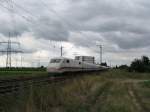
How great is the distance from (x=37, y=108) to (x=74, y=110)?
1.86 m

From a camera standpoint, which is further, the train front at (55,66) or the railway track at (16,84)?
the train front at (55,66)

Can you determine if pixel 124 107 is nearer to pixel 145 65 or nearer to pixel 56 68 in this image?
pixel 56 68

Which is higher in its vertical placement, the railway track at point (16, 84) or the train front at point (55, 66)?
the train front at point (55, 66)

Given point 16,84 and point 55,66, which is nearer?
point 16,84

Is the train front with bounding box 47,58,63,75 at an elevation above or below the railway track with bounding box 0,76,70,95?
above

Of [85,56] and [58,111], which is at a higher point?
[85,56]

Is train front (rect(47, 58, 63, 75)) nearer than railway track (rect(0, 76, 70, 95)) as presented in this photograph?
No

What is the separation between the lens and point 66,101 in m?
17.3

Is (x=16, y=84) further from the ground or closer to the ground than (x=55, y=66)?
closer to the ground

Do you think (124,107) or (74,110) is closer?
(74,110)

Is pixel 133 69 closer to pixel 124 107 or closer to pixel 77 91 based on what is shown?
pixel 77 91

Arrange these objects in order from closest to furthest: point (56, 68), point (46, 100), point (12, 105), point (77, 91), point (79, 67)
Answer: point (12, 105) < point (46, 100) < point (77, 91) < point (56, 68) < point (79, 67)

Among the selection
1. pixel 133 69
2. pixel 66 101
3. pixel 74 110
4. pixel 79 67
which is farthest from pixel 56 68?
pixel 133 69

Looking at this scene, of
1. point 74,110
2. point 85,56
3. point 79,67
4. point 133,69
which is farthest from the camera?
point 85,56
